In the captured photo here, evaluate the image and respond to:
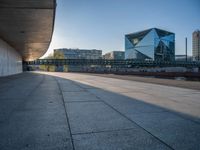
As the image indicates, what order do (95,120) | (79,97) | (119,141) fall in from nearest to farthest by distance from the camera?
(119,141) < (95,120) < (79,97)

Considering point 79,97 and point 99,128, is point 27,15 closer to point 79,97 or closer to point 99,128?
point 79,97

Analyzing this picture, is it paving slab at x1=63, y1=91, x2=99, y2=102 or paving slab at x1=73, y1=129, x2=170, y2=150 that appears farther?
paving slab at x1=63, y1=91, x2=99, y2=102

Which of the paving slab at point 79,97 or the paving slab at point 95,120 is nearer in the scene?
the paving slab at point 95,120

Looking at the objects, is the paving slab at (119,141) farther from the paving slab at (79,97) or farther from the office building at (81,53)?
the office building at (81,53)

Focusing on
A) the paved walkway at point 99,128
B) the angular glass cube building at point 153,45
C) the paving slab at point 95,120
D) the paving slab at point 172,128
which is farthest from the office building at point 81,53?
the paving slab at point 172,128

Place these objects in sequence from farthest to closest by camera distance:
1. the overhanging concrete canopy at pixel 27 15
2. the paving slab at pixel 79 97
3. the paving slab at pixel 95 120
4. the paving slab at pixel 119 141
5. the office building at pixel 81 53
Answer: the office building at pixel 81 53
the overhanging concrete canopy at pixel 27 15
the paving slab at pixel 79 97
the paving slab at pixel 95 120
the paving slab at pixel 119 141

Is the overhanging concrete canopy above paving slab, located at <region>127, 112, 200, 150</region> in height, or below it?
above

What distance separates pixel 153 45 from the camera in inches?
4572

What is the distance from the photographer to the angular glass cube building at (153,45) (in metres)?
117

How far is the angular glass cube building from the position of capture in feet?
384

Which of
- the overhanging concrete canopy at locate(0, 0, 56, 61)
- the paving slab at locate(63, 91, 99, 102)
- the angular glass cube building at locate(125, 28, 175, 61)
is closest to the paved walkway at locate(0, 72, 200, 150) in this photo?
the paving slab at locate(63, 91, 99, 102)

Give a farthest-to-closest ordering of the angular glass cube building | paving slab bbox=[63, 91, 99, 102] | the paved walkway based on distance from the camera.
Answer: the angular glass cube building → paving slab bbox=[63, 91, 99, 102] → the paved walkway

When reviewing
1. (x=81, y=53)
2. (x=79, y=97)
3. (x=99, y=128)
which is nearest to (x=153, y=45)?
(x=81, y=53)

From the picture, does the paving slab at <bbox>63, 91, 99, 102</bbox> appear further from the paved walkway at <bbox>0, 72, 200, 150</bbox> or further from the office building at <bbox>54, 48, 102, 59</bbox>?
the office building at <bbox>54, 48, 102, 59</bbox>
